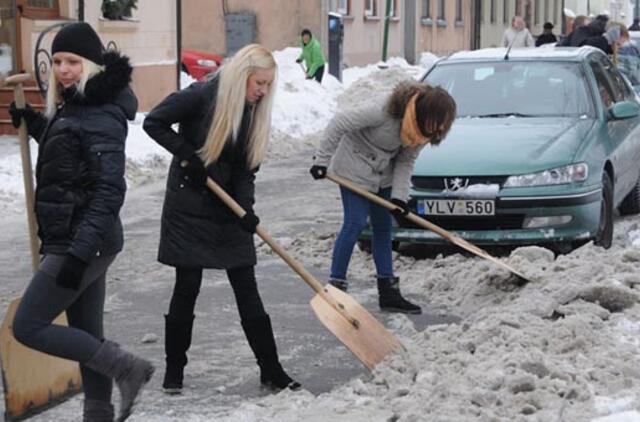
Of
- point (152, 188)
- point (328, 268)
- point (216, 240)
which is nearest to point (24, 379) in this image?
point (216, 240)

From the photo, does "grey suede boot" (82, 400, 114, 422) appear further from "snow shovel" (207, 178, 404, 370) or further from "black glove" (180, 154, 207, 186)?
"snow shovel" (207, 178, 404, 370)

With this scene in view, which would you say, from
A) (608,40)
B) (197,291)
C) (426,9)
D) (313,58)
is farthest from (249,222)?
(426,9)

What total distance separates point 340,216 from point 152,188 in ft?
11.0

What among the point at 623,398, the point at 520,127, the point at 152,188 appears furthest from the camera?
the point at 152,188

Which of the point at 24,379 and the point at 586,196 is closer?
the point at 24,379

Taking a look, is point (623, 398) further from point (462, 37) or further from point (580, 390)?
point (462, 37)

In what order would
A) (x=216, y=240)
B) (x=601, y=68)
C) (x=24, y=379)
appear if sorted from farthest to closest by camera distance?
(x=601, y=68), (x=216, y=240), (x=24, y=379)

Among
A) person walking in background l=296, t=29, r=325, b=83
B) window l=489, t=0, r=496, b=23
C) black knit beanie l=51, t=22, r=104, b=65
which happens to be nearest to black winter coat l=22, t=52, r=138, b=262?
black knit beanie l=51, t=22, r=104, b=65

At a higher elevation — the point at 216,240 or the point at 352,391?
the point at 216,240

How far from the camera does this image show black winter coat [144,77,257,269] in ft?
20.4

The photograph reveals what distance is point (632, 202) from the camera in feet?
41.3

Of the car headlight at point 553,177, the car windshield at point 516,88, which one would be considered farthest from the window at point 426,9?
the car headlight at point 553,177

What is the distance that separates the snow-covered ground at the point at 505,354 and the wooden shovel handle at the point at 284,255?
369 mm

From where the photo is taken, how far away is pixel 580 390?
5480 millimetres
